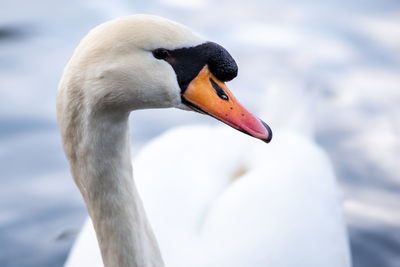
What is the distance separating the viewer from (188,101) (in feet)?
7.69

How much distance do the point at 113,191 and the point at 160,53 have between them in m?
0.50

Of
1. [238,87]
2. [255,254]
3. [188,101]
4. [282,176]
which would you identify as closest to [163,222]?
[255,254]

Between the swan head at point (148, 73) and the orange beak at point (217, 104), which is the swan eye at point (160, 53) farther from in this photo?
the orange beak at point (217, 104)

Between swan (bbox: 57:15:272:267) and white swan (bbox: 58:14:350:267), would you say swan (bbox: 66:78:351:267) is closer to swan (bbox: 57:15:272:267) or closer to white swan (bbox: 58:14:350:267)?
white swan (bbox: 58:14:350:267)

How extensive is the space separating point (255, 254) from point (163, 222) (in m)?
0.43

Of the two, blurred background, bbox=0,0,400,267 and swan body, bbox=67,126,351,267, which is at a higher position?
blurred background, bbox=0,0,400,267

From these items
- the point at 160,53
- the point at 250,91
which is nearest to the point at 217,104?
the point at 160,53

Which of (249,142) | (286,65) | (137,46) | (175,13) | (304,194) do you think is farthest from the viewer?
(175,13)

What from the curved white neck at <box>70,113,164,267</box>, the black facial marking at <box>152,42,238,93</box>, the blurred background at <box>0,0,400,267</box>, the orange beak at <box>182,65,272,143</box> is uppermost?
the blurred background at <box>0,0,400,267</box>

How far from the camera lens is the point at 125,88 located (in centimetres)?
226

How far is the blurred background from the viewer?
466cm

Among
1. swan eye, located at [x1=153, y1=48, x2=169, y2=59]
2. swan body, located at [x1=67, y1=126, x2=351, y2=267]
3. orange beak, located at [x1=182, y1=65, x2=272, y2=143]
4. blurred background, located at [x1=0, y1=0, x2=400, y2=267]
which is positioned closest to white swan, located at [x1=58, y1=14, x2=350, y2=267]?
swan body, located at [x1=67, y1=126, x2=351, y2=267]

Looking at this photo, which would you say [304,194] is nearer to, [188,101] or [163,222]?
[163,222]

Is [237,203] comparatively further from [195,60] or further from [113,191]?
[195,60]
